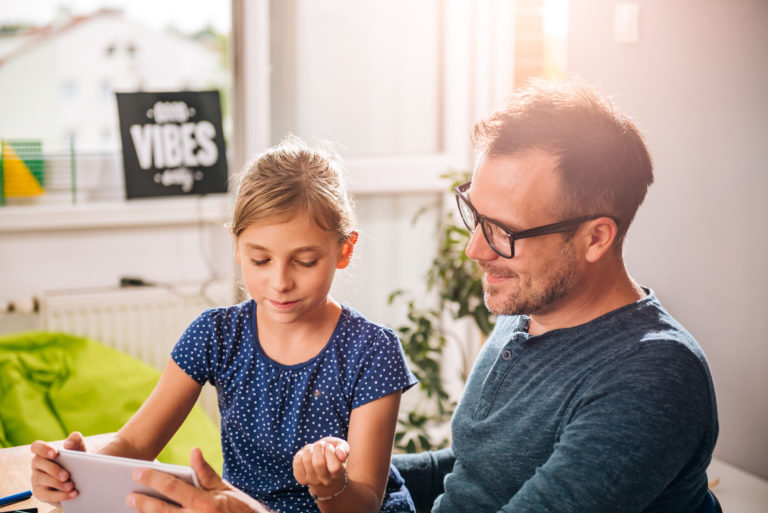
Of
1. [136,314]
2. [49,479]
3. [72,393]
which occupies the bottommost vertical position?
[72,393]

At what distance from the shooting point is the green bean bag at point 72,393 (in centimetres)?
239

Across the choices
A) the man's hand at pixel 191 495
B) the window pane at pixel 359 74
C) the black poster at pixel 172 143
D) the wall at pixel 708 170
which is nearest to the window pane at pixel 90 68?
the black poster at pixel 172 143

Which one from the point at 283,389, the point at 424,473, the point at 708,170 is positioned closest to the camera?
the point at 283,389

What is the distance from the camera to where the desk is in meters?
1.22

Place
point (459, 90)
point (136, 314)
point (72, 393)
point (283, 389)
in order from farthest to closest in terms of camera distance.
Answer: point (459, 90) → point (136, 314) → point (72, 393) → point (283, 389)

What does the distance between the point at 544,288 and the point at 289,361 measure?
1.38ft

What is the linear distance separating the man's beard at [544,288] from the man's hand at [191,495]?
50 cm

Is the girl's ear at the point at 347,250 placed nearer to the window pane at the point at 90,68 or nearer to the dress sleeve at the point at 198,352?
the dress sleeve at the point at 198,352

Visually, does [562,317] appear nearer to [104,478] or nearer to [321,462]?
[321,462]

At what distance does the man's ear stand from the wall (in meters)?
1.51

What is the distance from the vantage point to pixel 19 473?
1.32 metres

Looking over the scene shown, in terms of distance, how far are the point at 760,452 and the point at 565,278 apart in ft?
5.63

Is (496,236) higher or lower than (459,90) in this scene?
lower

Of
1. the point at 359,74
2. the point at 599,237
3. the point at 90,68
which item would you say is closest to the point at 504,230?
the point at 599,237
